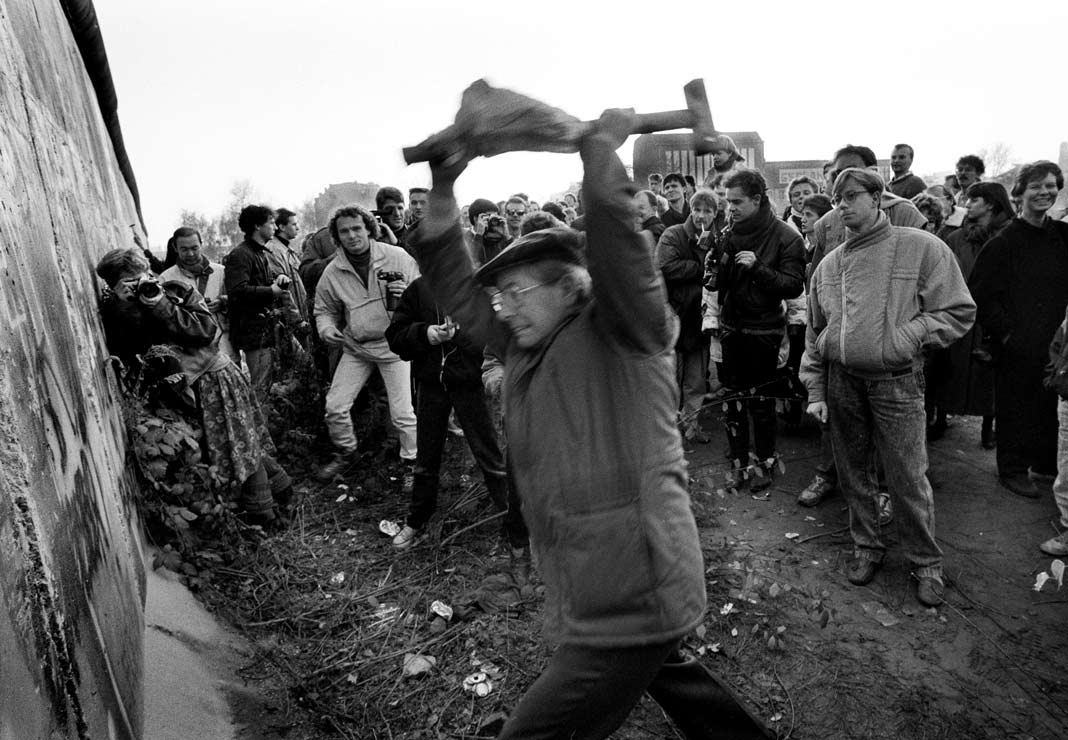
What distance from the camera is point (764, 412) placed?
17.1ft

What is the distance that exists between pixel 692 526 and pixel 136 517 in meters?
3.06

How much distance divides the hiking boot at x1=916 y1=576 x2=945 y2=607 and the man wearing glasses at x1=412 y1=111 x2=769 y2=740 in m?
2.47

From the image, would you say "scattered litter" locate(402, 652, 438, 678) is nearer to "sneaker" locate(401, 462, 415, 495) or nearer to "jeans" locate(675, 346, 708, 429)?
"sneaker" locate(401, 462, 415, 495)

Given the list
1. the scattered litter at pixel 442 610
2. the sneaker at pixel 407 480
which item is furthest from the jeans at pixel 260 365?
the scattered litter at pixel 442 610

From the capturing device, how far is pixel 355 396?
602 cm

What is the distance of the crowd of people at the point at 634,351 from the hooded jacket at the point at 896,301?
0.04ft

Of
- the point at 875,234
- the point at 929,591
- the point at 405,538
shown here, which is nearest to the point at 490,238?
the point at 405,538

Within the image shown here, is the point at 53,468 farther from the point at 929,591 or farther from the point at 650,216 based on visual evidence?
the point at 650,216

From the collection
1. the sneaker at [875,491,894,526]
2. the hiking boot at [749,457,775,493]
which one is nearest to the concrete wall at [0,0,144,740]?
the hiking boot at [749,457,775,493]

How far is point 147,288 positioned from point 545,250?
3003 mm

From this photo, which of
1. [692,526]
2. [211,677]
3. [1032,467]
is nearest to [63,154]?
[211,677]

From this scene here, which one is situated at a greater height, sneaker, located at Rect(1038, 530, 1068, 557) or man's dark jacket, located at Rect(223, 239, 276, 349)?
man's dark jacket, located at Rect(223, 239, 276, 349)

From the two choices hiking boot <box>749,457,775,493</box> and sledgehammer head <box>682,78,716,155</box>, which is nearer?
sledgehammer head <box>682,78,716,155</box>

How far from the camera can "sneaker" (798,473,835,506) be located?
5.07 metres
